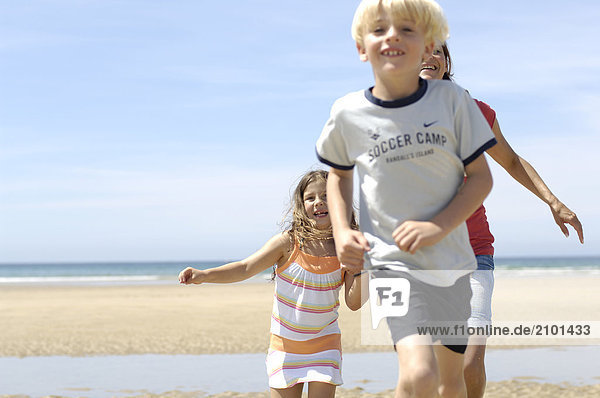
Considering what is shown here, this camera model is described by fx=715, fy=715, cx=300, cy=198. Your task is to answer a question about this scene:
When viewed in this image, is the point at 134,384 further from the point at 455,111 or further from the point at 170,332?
the point at 455,111

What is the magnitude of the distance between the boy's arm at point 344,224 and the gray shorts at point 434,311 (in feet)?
0.51

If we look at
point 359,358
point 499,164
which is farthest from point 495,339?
point 499,164

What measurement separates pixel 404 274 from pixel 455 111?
0.69m

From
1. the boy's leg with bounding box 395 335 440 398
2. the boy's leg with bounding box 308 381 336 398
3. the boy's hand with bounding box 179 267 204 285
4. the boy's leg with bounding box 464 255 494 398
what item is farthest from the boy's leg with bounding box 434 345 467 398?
the boy's hand with bounding box 179 267 204 285

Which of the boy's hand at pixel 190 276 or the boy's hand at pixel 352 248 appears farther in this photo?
the boy's hand at pixel 190 276

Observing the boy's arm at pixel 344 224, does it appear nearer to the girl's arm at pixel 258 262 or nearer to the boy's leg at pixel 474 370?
the girl's arm at pixel 258 262

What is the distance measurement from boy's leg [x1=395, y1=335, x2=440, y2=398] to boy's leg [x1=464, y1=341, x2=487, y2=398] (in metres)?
1.60

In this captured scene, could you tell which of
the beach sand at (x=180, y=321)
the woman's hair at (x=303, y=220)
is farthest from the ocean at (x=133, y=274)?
the woman's hair at (x=303, y=220)

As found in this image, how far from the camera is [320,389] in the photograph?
4.16 metres

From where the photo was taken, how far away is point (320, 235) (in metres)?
4.35

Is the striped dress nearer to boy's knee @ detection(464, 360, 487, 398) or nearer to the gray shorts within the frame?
boy's knee @ detection(464, 360, 487, 398)

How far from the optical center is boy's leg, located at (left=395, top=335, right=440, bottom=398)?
265cm

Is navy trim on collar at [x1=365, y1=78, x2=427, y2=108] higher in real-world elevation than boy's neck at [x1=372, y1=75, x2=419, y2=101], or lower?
lower

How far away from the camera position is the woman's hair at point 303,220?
14.3 feet
